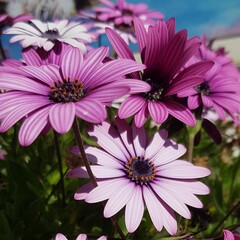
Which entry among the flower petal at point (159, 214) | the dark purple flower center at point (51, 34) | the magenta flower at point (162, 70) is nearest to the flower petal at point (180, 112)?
the magenta flower at point (162, 70)

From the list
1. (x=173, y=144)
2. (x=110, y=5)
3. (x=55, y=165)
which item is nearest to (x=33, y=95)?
(x=173, y=144)

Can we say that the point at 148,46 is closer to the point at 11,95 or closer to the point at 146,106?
the point at 146,106

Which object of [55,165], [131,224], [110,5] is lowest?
[131,224]

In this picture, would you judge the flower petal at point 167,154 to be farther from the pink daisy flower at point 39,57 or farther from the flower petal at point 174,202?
the pink daisy flower at point 39,57

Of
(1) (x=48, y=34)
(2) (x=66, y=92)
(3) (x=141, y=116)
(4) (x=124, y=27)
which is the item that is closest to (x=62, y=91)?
(2) (x=66, y=92)

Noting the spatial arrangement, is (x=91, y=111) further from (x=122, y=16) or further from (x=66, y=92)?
(x=122, y=16)

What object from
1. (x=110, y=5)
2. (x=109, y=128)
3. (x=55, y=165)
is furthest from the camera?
(x=110, y=5)
